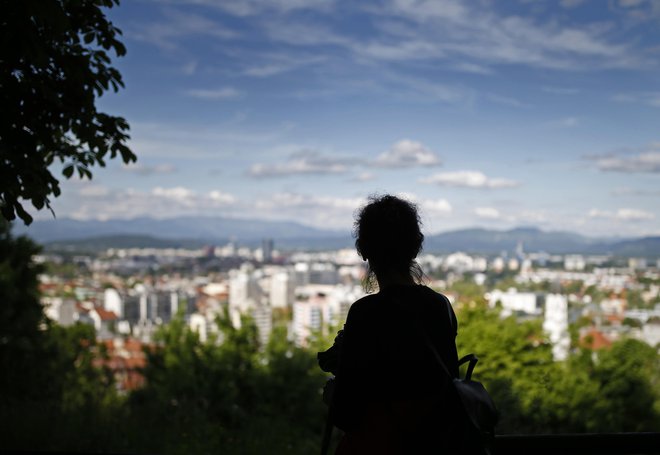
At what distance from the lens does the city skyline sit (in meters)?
11.6

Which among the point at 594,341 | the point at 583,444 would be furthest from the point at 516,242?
the point at 583,444

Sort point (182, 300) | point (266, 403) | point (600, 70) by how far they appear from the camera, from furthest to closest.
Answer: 1. point (600, 70)
2. point (182, 300)
3. point (266, 403)

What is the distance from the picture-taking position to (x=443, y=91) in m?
19.9

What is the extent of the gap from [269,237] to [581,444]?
114ft

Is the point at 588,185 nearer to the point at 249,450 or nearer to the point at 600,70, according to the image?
the point at 600,70

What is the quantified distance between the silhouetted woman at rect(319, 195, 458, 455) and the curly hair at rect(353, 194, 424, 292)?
0.02 m

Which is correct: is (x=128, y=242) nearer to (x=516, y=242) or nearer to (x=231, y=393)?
(x=516, y=242)

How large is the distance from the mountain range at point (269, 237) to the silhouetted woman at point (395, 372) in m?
0.23

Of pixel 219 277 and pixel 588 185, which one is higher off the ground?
pixel 588 185

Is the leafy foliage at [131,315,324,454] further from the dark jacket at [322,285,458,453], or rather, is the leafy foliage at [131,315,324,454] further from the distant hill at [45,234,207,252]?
the distant hill at [45,234,207,252]

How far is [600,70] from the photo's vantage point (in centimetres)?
2025

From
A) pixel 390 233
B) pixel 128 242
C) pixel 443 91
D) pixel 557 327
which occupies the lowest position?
pixel 557 327

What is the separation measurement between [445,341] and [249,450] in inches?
125

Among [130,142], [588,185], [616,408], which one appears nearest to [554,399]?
[616,408]
